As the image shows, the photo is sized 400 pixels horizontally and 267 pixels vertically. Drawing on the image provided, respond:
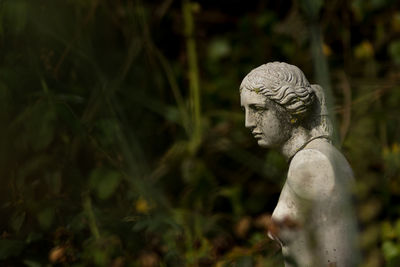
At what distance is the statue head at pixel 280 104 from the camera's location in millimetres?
2324

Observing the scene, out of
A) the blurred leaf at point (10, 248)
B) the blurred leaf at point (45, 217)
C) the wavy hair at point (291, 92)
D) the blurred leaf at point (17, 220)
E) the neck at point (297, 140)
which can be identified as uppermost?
the wavy hair at point (291, 92)

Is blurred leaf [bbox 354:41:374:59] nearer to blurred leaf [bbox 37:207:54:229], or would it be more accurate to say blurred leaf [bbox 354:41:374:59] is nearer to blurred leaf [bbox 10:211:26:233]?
blurred leaf [bbox 37:207:54:229]

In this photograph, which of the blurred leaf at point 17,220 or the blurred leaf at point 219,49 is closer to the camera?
the blurred leaf at point 17,220

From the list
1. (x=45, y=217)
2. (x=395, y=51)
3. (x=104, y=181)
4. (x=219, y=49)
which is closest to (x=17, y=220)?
(x=45, y=217)

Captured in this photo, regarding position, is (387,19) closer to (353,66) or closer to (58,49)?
(353,66)

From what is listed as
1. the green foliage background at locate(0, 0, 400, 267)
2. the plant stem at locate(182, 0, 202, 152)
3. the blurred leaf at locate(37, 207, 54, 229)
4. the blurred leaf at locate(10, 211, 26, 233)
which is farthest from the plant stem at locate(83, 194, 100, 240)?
the plant stem at locate(182, 0, 202, 152)

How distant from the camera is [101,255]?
125 inches

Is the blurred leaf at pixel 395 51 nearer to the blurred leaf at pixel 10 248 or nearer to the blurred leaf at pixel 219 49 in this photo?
the blurred leaf at pixel 219 49

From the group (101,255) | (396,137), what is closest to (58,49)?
(101,255)

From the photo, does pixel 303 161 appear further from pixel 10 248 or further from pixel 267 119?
pixel 10 248

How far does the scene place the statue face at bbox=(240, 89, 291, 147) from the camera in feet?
7.72

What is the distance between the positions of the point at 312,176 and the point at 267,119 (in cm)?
26

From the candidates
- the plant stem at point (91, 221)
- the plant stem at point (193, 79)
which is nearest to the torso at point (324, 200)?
the plant stem at point (91, 221)

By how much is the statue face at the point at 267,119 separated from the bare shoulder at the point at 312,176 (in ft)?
0.52
